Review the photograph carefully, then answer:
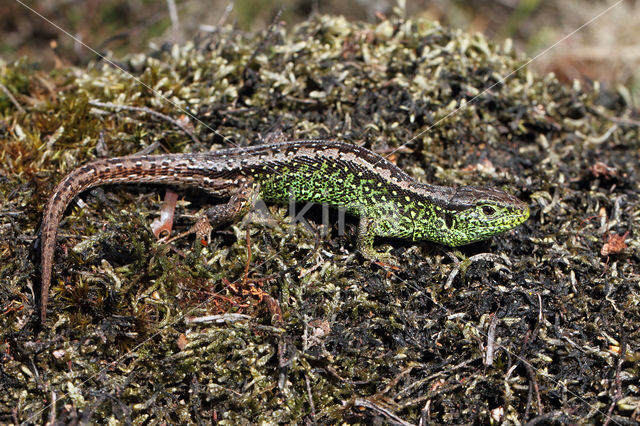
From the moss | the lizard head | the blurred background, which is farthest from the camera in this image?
the blurred background

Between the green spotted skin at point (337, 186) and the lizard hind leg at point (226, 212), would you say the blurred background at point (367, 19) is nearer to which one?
the green spotted skin at point (337, 186)

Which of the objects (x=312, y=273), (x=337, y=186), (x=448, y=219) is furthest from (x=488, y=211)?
(x=312, y=273)

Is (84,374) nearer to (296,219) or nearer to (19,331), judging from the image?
(19,331)

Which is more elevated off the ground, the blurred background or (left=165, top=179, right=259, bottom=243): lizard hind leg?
the blurred background

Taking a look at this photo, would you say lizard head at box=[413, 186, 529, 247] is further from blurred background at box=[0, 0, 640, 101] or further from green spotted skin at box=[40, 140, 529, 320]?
blurred background at box=[0, 0, 640, 101]

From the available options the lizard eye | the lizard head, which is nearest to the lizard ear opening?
the lizard head

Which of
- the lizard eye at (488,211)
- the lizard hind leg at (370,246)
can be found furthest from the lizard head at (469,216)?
the lizard hind leg at (370,246)

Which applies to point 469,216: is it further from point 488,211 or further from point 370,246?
point 370,246
